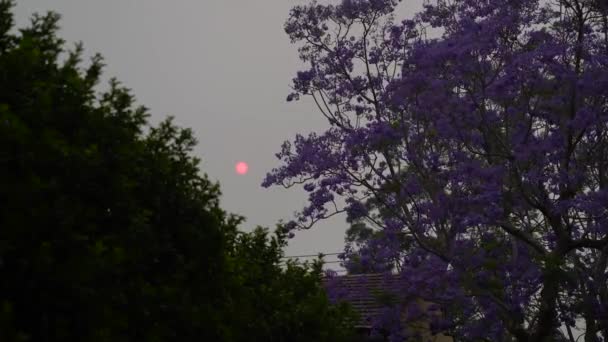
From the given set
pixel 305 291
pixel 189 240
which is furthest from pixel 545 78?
pixel 189 240

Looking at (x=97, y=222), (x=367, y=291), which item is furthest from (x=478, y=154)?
(x=97, y=222)

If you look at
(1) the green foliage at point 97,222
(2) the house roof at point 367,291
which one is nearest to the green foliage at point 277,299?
(1) the green foliage at point 97,222

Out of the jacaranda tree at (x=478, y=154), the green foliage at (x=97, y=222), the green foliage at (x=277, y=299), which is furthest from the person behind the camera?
the jacaranda tree at (x=478, y=154)

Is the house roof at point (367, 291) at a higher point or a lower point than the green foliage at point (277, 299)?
higher

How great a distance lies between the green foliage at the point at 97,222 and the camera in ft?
21.2

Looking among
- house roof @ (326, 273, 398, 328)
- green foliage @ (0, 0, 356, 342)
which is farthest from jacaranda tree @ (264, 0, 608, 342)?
green foliage @ (0, 0, 356, 342)

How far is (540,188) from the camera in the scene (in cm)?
1670

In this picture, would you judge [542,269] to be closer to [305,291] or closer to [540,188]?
[540,188]

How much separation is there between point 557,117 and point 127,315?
12030mm

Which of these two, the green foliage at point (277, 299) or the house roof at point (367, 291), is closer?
the green foliage at point (277, 299)

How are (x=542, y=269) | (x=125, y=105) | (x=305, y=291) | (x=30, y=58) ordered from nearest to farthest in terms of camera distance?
(x=30, y=58) → (x=125, y=105) → (x=305, y=291) → (x=542, y=269)

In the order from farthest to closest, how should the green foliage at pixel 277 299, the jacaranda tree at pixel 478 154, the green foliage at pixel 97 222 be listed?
the jacaranda tree at pixel 478 154, the green foliage at pixel 277 299, the green foliage at pixel 97 222

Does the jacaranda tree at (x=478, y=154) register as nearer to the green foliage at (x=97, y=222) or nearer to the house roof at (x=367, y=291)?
the house roof at (x=367, y=291)

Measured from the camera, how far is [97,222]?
749 cm
